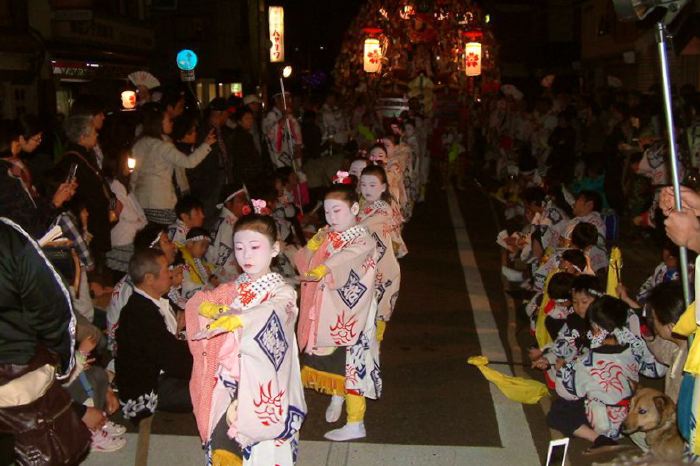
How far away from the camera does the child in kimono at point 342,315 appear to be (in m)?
5.44

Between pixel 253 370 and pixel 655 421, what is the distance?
223 centimetres

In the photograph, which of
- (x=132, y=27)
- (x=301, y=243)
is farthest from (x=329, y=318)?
(x=132, y=27)

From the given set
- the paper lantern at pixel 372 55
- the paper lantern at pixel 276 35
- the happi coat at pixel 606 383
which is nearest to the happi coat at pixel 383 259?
the happi coat at pixel 606 383

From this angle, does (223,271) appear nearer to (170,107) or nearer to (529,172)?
(170,107)

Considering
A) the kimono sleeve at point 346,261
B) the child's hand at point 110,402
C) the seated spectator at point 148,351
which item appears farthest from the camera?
the kimono sleeve at point 346,261

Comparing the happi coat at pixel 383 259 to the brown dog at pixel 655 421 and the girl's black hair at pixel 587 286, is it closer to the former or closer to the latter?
the girl's black hair at pixel 587 286

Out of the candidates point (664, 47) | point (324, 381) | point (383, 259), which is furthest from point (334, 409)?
point (664, 47)

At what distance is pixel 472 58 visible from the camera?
22.3 metres

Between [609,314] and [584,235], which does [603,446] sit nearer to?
[609,314]

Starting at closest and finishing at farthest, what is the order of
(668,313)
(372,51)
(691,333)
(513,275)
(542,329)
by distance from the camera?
1. (691,333)
2. (668,313)
3. (542,329)
4. (513,275)
5. (372,51)

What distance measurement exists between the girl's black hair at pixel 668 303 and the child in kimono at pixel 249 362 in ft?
6.61

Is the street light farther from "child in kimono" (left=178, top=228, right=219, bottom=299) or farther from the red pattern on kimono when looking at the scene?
"child in kimono" (left=178, top=228, right=219, bottom=299)

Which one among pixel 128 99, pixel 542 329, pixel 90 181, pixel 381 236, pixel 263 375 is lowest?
pixel 542 329

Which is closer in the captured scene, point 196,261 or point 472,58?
point 196,261
